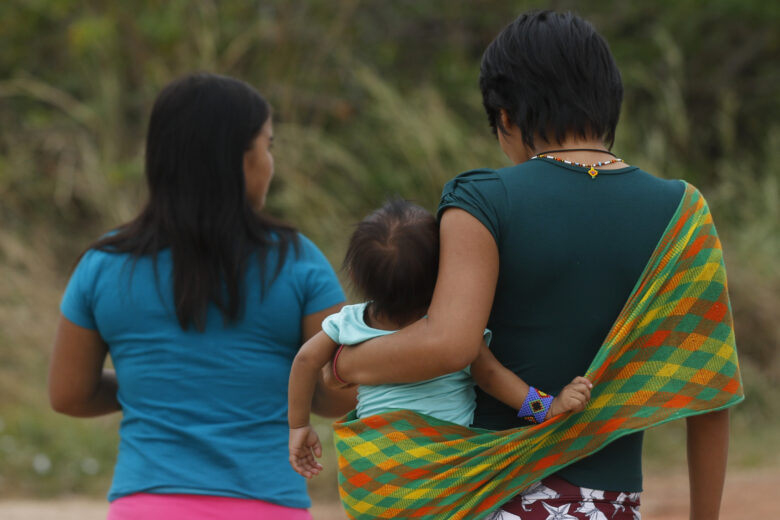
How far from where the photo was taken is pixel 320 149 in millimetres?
7883

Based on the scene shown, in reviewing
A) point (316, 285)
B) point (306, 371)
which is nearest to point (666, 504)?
point (316, 285)

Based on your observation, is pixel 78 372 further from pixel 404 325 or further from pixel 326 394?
pixel 404 325

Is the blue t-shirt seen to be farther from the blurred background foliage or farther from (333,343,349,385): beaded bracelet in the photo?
the blurred background foliage

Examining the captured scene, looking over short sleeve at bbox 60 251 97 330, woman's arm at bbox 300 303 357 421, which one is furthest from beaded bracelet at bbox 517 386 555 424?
short sleeve at bbox 60 251 97 330

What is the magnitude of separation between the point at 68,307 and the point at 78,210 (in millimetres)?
6929

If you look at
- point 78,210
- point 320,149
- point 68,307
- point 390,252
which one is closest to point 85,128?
point 78,210

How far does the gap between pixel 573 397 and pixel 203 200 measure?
3.50ft

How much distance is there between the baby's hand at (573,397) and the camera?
1735 millimetres

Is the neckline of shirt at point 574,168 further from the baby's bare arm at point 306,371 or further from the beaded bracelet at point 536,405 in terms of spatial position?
the baby's bare arm at point 306,371

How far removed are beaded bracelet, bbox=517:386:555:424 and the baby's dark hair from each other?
0.25 m

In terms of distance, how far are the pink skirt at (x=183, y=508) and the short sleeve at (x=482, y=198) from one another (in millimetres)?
946

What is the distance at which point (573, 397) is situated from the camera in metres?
1.74

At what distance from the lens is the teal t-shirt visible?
1814 mm

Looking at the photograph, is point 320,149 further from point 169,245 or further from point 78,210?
point 169,245
